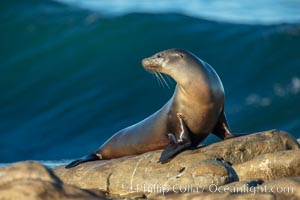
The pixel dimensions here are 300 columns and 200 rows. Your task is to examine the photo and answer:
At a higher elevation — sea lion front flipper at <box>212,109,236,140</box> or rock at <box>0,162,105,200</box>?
rock at <box>0,162,105,200</box>

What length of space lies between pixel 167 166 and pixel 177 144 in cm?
73

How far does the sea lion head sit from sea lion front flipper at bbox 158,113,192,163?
59 centimetres

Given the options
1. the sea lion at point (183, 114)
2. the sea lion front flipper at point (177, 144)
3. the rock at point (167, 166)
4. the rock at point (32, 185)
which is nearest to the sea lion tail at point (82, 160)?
the sea lion at point (183, 114)

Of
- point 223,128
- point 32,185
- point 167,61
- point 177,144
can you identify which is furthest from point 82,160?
point 32,185

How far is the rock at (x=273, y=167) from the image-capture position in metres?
8.42

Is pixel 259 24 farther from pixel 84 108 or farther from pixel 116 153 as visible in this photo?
pixel 116 153

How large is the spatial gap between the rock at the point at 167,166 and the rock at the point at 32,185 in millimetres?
2850

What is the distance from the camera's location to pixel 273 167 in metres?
8.46

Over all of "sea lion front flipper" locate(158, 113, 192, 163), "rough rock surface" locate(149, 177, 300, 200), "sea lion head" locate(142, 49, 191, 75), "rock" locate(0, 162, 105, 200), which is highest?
"sea lion head" locate(142, 49, 191, 75)

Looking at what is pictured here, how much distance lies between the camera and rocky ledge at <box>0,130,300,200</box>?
6859mm

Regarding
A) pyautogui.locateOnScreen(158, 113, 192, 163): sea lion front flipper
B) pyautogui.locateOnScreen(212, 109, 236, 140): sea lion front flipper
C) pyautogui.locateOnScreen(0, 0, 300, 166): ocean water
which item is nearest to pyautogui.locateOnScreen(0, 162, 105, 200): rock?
pyautogui.locateOnScreen(158, 113, 192, 163): sea lion front flipper

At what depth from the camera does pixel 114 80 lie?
2256 centimetres

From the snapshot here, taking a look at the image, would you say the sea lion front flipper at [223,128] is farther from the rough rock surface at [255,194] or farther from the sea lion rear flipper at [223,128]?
the rough rock surface at [255,194]

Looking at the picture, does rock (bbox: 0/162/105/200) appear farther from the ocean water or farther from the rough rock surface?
the ocean water
